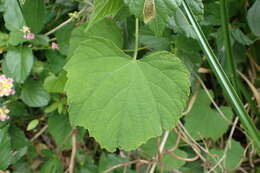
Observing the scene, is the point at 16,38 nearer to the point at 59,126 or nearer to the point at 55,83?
the point at 55,83

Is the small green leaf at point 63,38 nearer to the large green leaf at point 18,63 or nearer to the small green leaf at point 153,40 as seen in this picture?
the large green leaf at point 18,63

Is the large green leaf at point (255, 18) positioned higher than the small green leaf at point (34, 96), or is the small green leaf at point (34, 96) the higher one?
the large green leaf at point (255, 18)

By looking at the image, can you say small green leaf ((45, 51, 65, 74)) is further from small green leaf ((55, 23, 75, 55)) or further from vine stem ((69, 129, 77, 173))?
vine stem ((69, 129, 77, 173))

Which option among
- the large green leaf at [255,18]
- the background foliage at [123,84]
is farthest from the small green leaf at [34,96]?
the large green leaf at [255,18]

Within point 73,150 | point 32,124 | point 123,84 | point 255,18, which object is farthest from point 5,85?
point 255,18

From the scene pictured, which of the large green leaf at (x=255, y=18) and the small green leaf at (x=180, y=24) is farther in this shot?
the large green leaf at (x=255, y=18)

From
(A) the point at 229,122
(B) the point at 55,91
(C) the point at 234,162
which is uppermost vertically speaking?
(B) the point at 55,91

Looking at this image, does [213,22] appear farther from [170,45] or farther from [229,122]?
[229,122]

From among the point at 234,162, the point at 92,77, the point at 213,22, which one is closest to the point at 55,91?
the point at 92,77
